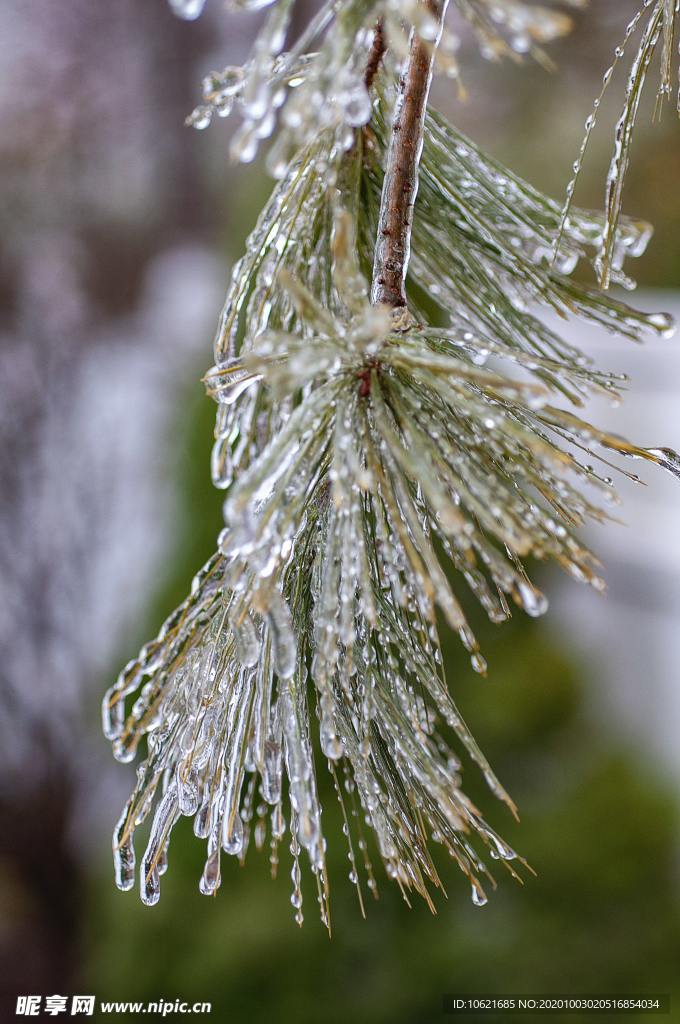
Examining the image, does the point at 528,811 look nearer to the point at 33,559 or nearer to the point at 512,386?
the point at 33,559

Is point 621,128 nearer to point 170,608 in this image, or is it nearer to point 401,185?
point 401,185

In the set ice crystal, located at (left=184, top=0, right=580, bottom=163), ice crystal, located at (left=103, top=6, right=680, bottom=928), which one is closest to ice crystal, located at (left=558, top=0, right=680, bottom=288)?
ice crystal, located at (left=103, top=6, right=680, bottom=928)

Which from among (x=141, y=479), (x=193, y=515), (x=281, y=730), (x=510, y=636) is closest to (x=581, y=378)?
(x=281, y=730)

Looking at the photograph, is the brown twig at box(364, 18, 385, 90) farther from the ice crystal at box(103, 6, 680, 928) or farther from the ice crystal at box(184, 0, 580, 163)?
the ice crystal at box(184, 0, 580, 163)

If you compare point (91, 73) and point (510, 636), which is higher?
point (91, 73)

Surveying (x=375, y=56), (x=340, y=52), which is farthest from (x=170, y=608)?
(x=340, y=52)

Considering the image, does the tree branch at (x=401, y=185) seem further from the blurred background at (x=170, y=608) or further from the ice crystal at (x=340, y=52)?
the blurred background at (x=170, y=608)
